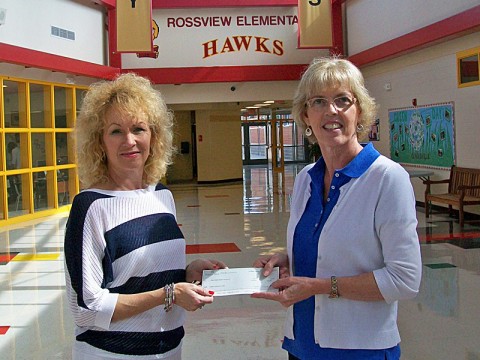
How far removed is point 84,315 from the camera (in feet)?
5.62

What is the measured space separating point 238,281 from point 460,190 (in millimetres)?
8402

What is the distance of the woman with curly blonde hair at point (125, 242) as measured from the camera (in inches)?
67.8

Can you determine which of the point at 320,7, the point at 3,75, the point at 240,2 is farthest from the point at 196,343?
the point at 240,2

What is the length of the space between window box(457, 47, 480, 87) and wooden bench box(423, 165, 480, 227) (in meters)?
1.45

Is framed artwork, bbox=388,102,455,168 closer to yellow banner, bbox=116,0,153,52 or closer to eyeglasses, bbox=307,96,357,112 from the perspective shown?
yellow banner, bbox=116,0,153,52

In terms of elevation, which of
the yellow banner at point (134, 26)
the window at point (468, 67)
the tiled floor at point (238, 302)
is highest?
the yellow banner at point (134, 26)

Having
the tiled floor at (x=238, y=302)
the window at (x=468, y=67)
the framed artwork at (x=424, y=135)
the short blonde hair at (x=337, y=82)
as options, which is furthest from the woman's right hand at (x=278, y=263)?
the framed artwork at (x=424, y=135)

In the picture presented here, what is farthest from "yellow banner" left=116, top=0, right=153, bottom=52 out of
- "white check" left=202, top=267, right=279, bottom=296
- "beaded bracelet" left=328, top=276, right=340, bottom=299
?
"beaded bracelet" left=328, top=276, right=340, bottom=299

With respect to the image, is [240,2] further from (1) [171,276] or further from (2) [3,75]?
(1) [171,276]

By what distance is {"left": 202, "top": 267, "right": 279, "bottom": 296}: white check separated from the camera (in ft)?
6.03

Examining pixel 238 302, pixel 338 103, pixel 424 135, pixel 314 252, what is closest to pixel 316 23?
pixel 424 135

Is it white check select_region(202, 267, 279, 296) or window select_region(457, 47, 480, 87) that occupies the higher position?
window select_region(457, 47, 480, 87)

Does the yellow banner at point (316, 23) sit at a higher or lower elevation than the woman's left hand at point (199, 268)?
higher

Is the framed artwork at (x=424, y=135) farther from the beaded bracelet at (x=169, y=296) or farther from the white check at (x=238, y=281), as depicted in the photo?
the beaded bracelet at (x=169, y=296)
